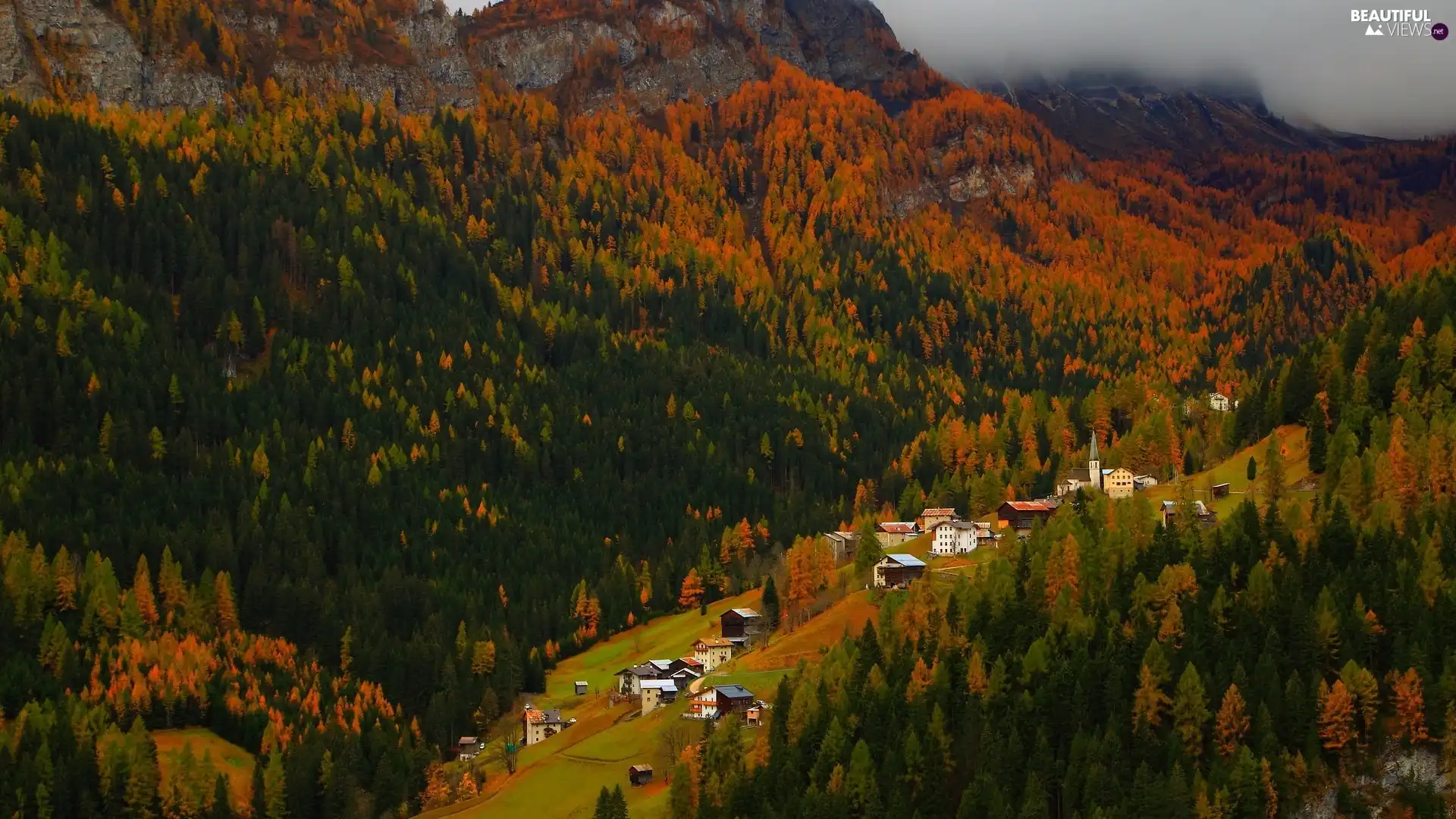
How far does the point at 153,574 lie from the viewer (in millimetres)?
185125

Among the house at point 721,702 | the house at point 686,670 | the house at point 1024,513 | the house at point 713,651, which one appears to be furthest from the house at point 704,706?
the house at point 1024,513

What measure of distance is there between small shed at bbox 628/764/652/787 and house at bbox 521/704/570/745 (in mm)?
23966

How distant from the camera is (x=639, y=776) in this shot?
136 m

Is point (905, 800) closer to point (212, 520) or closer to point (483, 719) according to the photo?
point (483, 719)

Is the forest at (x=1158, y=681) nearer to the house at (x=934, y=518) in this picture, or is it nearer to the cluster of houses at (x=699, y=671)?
the cluster of houses at (x=699, y=671)

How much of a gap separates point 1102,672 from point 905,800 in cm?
1639

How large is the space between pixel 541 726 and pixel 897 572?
3348 centimetres

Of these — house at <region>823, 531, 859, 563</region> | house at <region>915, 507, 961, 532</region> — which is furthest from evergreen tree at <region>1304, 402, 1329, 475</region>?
house at <region>823, 531, 859, 563</region>

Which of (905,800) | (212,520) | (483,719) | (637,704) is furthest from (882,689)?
(212,520)

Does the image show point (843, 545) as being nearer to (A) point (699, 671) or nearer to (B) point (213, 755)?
(A) point (699, 671)

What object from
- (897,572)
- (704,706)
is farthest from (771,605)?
(704,706)

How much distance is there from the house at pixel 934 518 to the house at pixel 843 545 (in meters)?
6.69

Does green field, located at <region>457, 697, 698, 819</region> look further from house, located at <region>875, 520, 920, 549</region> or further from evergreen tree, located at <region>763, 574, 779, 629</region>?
house, located at <region>875, 520, 920, 549</region>

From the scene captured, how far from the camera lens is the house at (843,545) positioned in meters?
188
